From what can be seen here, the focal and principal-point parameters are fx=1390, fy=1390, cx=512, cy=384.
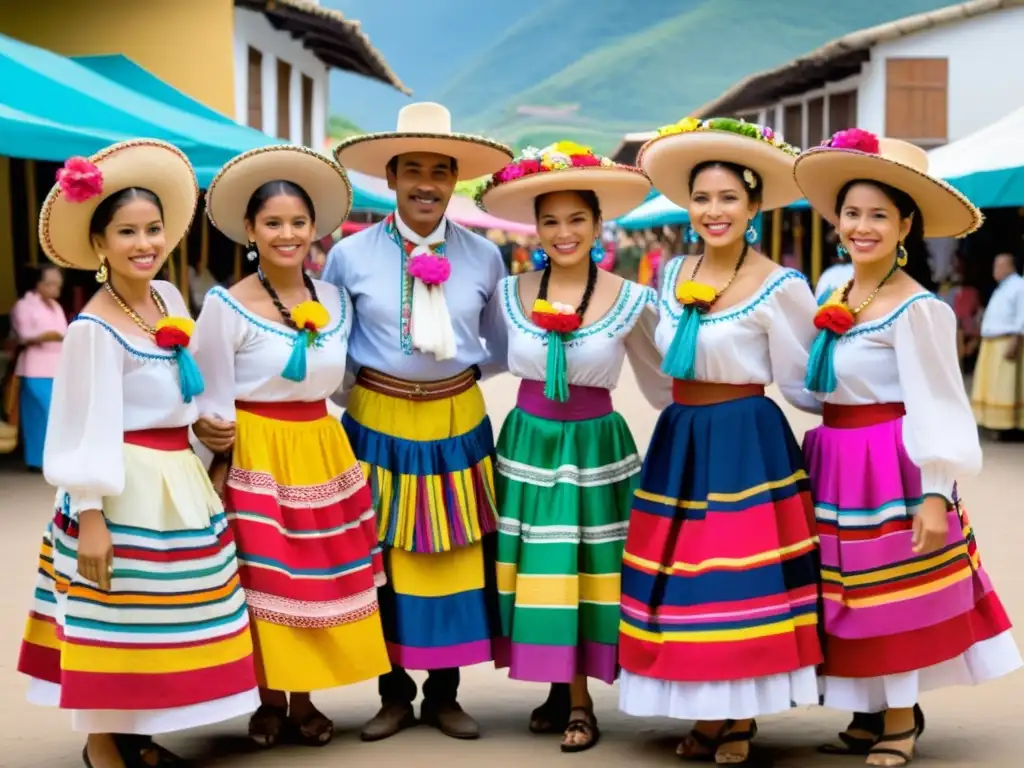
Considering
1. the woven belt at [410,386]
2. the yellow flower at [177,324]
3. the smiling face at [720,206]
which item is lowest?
the woven belt at [410,386]

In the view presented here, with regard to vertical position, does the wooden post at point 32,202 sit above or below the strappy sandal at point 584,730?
above

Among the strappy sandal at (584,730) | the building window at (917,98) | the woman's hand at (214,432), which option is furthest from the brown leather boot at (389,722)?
the building window at (917,98)

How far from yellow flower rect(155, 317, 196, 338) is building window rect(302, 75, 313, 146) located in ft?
69.2

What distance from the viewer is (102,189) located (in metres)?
3.79

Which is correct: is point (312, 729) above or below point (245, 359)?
below

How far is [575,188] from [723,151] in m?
0.51

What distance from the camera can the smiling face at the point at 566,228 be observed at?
14.5 ft

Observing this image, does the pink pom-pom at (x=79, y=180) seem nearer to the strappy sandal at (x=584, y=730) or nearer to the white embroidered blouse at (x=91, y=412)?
the white embroidered blouse at (x=91, y=412)

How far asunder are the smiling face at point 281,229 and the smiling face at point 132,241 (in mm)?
391

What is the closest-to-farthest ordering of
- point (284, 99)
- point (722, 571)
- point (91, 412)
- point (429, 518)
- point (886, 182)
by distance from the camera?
point (91, 412)
point (722, 571)
point (886, 182)
point (429, 518)
point (284, 99)

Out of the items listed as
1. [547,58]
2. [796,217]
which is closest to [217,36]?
[796,217]

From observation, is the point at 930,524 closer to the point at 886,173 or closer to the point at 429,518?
the point at 886,173

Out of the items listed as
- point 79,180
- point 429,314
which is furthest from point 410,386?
point 79,180

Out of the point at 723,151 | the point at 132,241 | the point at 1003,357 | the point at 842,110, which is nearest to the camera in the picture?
the point at 132,241
